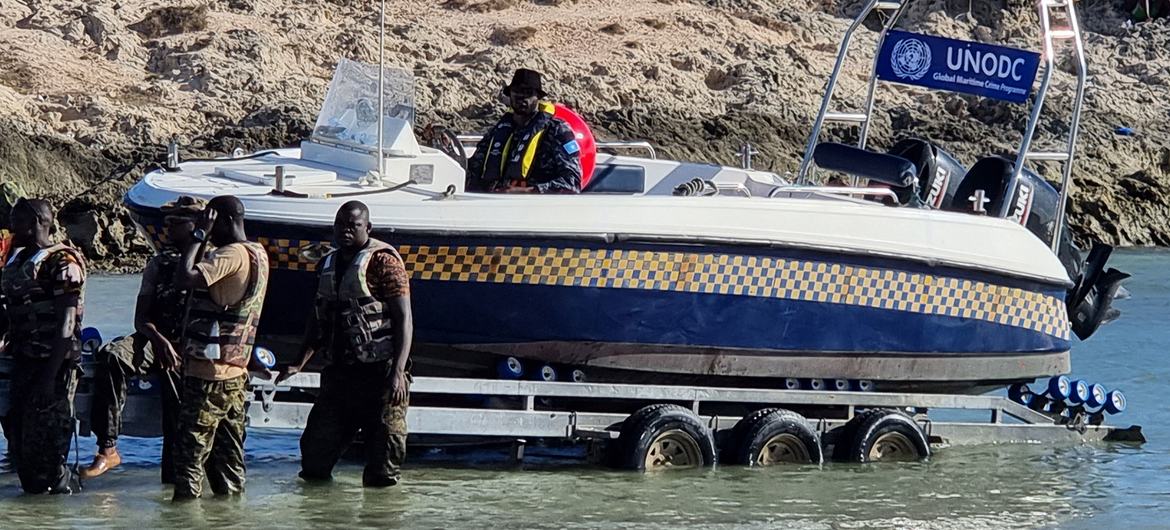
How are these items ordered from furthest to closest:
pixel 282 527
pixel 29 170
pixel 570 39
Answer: pixel 570 39 < pixel 29 170 < pixel 282 527

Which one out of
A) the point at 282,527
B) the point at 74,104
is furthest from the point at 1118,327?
the point at 74,104

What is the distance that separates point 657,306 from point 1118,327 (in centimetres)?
882

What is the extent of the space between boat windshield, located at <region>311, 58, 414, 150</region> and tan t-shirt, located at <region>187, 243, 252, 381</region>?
220cm

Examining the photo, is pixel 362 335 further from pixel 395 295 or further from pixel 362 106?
pixel 362 106

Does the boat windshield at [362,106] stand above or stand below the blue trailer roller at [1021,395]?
above

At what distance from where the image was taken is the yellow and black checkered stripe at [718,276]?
29.1ft

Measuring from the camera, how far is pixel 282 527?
7.86 m

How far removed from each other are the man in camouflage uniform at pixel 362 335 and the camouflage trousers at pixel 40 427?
2.98ft

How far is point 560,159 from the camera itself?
9516mm

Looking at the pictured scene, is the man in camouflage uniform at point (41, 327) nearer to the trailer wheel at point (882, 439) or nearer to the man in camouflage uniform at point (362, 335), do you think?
the man in camouflage uniform at point (362, 335)

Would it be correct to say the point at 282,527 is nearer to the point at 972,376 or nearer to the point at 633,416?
the point at 633,416

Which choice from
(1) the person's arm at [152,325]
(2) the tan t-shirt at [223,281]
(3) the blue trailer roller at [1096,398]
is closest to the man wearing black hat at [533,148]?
(1) the person's arm at [152,325]

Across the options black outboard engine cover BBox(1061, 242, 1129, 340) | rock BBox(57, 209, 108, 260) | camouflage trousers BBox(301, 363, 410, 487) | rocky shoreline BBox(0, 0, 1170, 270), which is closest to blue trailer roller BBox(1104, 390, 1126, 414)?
black outboard engine cover BBox(1061, 242, 1129, 340)

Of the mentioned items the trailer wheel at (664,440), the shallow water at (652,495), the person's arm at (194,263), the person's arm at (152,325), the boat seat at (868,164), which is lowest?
the shallow water at (652,495)
